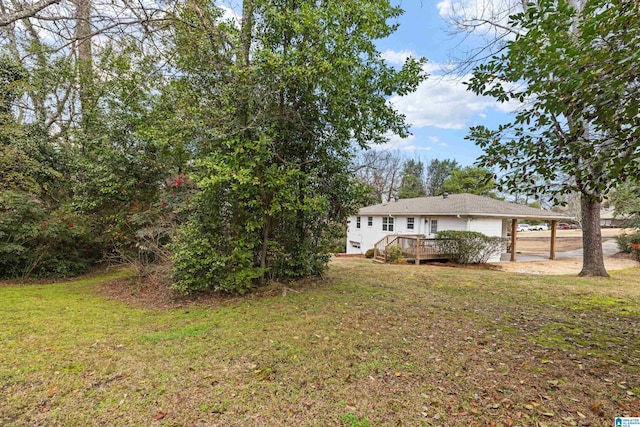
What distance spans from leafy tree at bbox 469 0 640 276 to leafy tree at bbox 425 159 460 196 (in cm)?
4289

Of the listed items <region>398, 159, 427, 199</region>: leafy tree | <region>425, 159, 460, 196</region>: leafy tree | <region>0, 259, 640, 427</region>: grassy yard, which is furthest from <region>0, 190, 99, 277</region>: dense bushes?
<region>425, 159, 460, 196</region>: leafy tree

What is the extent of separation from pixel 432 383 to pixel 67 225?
30.6 feet

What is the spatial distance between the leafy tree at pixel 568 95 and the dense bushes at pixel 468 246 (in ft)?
35.0

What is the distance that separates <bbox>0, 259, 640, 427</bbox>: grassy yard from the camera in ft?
8.19

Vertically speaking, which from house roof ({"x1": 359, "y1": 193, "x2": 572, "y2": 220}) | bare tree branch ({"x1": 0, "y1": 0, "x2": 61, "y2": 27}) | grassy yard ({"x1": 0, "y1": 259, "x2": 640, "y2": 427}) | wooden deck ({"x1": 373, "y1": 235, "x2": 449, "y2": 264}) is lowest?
grassy yard ({"x1": 0, "y1": 259, "x2": 640, "y2": 427})

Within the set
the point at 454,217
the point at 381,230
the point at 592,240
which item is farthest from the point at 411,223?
the point at 592,240

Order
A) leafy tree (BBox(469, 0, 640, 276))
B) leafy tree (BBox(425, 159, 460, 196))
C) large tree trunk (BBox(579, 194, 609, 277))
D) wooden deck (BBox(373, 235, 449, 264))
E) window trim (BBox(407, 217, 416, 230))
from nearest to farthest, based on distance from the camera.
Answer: leafy tree (BBox(469, 0, 640, 276)), large tree trunk (BBox(579, 194, 609, 277)), wooden deck (BBox(373, 235, 449, 264)), window trim (BBox(407, 217, 416, 230)), leafy tree (BBox(425, 159, 460, 196))

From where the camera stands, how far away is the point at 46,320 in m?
4.56

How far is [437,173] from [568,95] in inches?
1820

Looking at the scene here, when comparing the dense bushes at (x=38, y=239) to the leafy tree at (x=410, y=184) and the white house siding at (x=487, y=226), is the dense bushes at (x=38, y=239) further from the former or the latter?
the leafy tree at (x=410, y=184)

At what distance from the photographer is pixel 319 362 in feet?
11.0

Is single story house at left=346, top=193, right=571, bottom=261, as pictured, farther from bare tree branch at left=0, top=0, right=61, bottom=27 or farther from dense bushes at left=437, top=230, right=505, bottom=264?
bare tree branch at left=0, top=0, right=61, bottom=27

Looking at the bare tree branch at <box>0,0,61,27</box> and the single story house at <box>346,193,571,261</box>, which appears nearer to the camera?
the bare tree branch at <box>0,0,61,27</box>

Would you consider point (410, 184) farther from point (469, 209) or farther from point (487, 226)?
point (469, 209)
